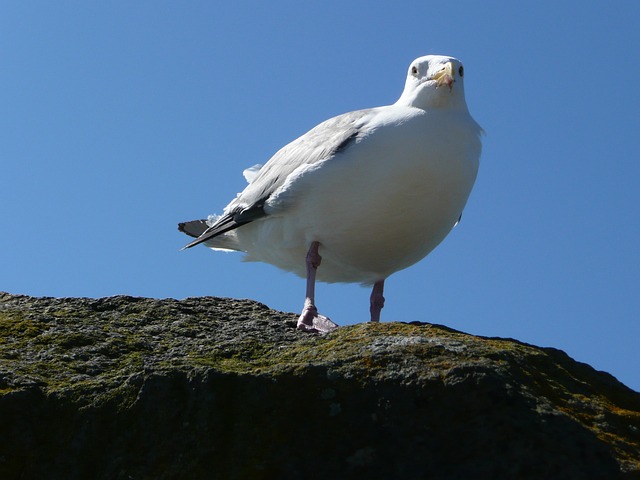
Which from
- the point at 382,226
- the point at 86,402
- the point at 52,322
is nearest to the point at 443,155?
the point at 382,226

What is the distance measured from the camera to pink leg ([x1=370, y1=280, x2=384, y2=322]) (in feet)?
28.9

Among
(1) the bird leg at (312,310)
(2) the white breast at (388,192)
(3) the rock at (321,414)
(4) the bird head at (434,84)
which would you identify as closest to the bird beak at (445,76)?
(4) the bird head at (434,84)

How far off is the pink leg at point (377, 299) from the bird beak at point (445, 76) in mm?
1934

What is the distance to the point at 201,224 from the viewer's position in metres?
10.4

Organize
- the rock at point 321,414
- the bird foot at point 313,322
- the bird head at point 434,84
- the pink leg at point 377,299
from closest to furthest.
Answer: the rock at point 321,414 → the bird foot at point 313,322 → the bird head at point 434,84 → the pink leg at point 377,299

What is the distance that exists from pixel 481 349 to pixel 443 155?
2.83 meters

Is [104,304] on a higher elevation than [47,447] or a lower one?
higher

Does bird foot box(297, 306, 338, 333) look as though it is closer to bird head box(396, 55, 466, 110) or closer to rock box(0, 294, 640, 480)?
rock box(0, 294, 640, 480)

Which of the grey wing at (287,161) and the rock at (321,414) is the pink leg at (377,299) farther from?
the rock at (321,414)

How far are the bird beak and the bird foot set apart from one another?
2340 millimetres

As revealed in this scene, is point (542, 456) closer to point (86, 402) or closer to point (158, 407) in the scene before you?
point (158, 407)

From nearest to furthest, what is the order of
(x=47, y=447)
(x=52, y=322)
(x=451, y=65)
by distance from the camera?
(x=47, y=447), (x=52, y=322), (x=451, y=65)

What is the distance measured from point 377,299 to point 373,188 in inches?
61.7

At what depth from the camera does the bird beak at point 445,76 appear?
8203 millimetres
